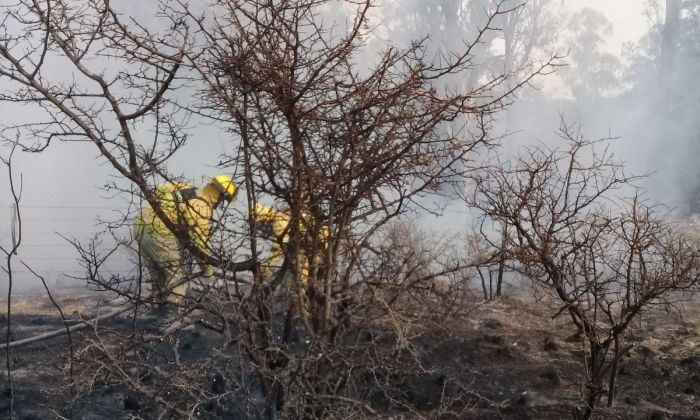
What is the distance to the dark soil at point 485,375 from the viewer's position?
498cm

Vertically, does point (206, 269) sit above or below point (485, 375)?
above

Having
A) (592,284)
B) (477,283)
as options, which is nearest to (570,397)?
(592,284)

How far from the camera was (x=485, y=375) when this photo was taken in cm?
639

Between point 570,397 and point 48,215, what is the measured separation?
15250mm

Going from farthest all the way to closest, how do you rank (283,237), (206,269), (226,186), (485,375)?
(485,375) < (226,186) < (206,269) < (283,237)

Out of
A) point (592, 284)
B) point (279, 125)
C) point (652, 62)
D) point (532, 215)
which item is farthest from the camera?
point (652, 62)

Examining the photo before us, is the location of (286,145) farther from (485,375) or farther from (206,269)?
(485,375)

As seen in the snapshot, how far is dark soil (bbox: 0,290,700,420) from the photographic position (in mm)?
4984

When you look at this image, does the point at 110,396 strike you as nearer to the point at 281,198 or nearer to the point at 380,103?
the point at 281,198

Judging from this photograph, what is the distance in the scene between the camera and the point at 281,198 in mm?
3869

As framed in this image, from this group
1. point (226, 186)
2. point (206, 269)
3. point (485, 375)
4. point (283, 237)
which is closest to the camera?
point (283, 237)

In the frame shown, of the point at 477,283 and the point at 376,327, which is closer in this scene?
the point at 376,327

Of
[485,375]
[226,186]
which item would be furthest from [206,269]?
[485,375]

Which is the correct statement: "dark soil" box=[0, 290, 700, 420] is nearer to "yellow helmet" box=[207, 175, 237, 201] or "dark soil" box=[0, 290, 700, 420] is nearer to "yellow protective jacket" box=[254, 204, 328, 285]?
"yellow protective jacket" box=[254, 204, 328, 285]
